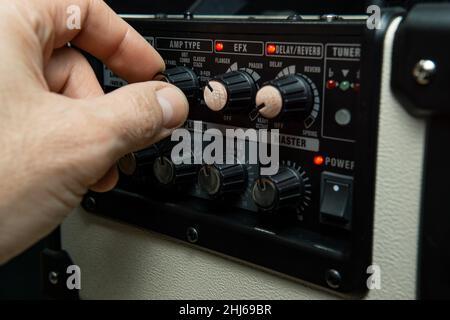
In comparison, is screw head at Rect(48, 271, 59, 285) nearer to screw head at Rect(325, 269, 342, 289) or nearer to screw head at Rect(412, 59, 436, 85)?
screw head at Rect(325, 269, 342, 289)

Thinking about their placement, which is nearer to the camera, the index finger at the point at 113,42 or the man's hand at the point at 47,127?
the man's hand at the point at 47,127

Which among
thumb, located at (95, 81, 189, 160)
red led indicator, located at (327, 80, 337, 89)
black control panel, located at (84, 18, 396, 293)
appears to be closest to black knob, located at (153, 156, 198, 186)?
black control panel, located at (84, 18, 396, 293)

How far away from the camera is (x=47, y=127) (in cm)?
56

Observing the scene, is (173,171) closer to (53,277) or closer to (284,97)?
(284,97)

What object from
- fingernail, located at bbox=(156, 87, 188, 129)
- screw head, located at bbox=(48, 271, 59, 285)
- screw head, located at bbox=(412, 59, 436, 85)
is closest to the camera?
screw head, located at bbox=(412, 59, 436, 85)

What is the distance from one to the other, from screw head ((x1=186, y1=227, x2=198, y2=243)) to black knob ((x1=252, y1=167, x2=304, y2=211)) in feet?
0.40

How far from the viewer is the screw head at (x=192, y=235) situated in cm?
77

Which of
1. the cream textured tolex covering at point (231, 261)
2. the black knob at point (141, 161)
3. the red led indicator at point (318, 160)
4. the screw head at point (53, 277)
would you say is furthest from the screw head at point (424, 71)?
the screw head at point (53, 277)

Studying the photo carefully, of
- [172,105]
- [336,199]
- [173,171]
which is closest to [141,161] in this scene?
[173,171]

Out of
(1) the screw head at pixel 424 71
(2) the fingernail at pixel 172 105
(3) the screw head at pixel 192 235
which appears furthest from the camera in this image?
(3) the screw head at pixel 192 235

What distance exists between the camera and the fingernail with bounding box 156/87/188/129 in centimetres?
66

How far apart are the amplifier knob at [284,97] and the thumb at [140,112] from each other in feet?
0.31

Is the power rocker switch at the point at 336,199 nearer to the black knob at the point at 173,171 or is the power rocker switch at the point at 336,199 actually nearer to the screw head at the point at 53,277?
the black knob at the point at 173,171
